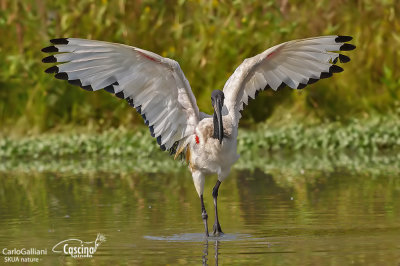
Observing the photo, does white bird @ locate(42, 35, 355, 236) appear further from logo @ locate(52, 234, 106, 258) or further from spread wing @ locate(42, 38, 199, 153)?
logo @ locate(52, 234, 106, 258)

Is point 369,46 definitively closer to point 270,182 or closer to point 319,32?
point 319,32

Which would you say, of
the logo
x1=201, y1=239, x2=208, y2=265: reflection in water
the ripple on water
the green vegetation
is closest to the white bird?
the ripple on water

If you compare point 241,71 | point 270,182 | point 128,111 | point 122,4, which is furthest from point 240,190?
point 122,4

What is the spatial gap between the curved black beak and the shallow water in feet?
2.81

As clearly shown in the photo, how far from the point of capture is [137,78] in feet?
31.6

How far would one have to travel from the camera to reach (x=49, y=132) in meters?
18.3

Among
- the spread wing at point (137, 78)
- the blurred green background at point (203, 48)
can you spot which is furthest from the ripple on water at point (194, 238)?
the blurred green background at point (203, 48)

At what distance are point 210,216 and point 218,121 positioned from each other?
1.72 m

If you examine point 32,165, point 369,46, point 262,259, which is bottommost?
point 262,259

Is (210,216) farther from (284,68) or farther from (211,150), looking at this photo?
(284,68)

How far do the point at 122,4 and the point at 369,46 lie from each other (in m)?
4.31

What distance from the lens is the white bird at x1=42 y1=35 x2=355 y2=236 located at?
9.45 metres

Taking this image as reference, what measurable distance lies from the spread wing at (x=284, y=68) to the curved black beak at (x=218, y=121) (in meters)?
0.41

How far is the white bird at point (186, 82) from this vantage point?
945cm
